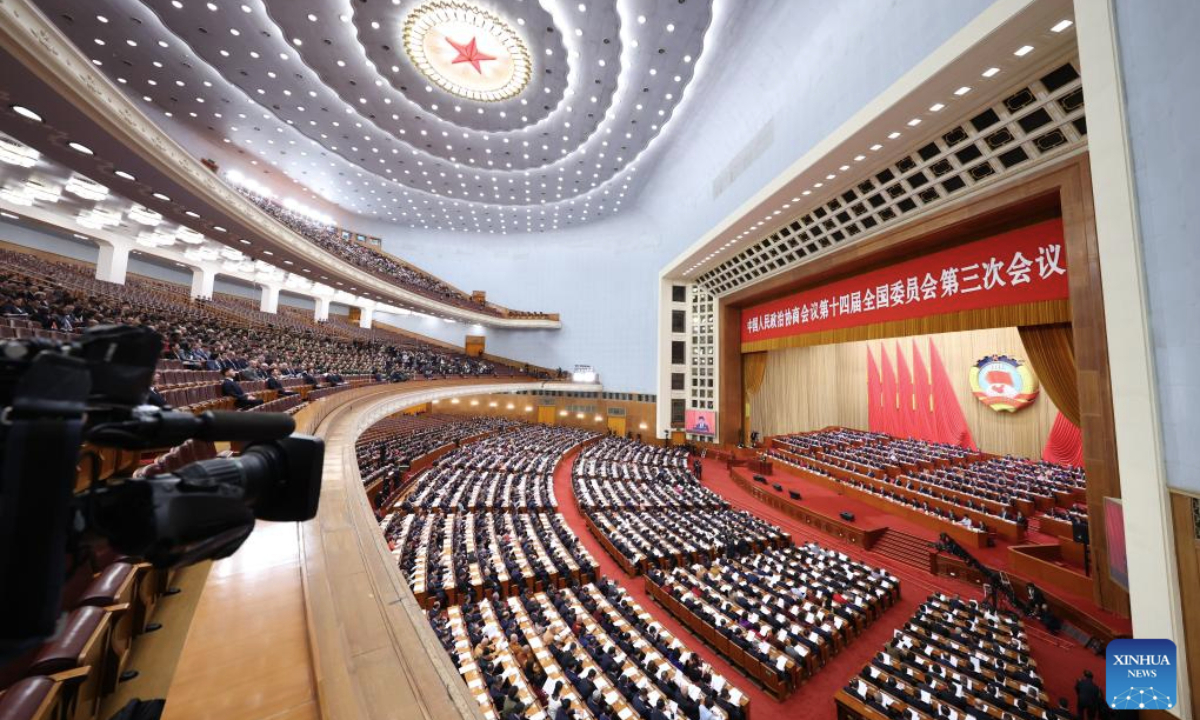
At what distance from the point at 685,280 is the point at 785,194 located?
8152 mm

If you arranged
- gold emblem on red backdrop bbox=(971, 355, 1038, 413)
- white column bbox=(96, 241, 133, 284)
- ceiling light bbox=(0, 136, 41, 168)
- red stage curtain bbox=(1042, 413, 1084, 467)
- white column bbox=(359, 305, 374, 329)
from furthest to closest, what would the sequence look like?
white column bbox=(359, 305, 374, 329)
gold emblem on red backdrop bbox=(971, 355, 1038, 413)
red stage curtain bbox=(1042, 413, 1084, 467)
white column bbox=(96, 241, 133, 284)
ceiling light bbox=(0, 136, 41, 168)

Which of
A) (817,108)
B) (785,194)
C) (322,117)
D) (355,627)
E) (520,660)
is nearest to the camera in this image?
(355,627)

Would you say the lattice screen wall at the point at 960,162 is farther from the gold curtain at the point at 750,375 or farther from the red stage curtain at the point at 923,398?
the red stage curtain at the point at 923,398

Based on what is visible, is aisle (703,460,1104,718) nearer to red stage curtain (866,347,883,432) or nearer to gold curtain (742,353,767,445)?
gold curtain (742,353,767,445)

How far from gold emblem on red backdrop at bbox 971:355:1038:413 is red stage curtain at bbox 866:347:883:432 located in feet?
11.4

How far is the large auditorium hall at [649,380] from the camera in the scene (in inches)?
54.5

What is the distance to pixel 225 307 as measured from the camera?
16.0 meters

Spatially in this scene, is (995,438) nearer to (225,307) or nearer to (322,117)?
(322,117)

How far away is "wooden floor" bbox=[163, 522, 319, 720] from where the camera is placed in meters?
1.22

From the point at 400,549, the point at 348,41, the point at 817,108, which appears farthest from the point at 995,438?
the point at 348,41

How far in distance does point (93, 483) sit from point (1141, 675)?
28.0ft

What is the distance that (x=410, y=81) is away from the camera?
1377cm

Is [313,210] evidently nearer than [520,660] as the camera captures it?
No

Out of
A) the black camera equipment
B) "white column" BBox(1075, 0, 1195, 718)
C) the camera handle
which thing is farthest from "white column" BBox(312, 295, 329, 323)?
"white column" BBox(1075, 0, 1195, 718)
